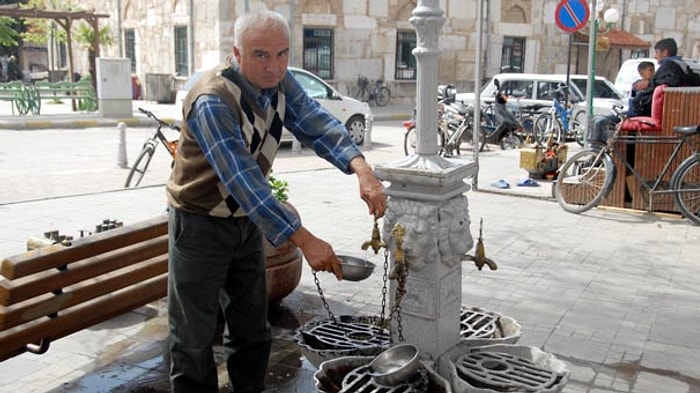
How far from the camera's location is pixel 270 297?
15.4ft

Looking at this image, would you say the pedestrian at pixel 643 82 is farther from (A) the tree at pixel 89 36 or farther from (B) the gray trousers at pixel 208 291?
(A) the tree at pixel 89 36

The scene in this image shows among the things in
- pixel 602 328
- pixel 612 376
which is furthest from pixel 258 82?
pixel 602 328

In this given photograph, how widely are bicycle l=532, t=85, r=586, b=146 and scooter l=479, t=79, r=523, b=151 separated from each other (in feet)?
1.42

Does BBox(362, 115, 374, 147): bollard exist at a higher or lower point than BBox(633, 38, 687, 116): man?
lower

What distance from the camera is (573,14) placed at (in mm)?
10484

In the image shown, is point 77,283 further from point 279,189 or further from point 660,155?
point 660,155

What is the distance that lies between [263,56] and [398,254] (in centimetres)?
104

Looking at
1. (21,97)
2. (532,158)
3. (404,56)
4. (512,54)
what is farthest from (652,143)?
(512,54)

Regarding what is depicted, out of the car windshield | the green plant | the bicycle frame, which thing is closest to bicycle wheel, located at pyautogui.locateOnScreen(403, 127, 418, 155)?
the car windshield

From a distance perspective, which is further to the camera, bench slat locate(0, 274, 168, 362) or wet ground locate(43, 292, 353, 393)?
wet ground locate(43, 292, 353, 393)

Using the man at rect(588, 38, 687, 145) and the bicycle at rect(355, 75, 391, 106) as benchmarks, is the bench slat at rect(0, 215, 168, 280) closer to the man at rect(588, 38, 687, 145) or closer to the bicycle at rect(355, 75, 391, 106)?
the man at rect(588, 38, 687, 145)

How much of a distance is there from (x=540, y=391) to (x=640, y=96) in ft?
20.1

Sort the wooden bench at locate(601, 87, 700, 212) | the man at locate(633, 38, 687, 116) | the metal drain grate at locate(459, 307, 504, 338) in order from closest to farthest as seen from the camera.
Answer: the metal drain grate at locate(459, 307, 504, 338) < the wooden bench at locate(601, 87, 700, 212) < the man at locate(633, 38, 687, 116)

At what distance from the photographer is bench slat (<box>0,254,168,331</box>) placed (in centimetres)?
329
